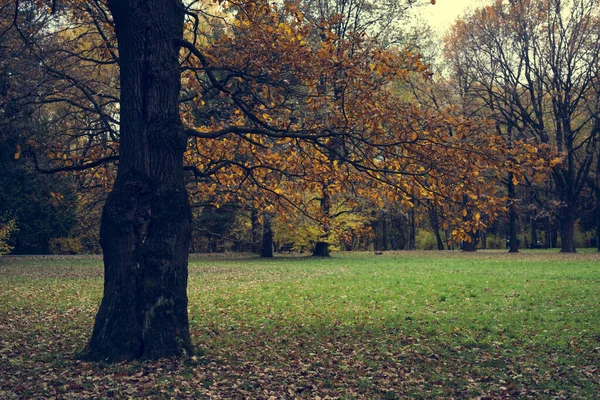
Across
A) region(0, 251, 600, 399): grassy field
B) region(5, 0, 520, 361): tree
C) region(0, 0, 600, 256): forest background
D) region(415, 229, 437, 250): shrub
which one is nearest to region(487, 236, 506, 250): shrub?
region(415, 229, 437, 250): shrub

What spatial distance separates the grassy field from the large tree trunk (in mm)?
455

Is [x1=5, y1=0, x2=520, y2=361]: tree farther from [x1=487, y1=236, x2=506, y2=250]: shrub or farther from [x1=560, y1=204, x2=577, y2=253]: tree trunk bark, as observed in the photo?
[x1=487, y1=236, x2=506, y2=250]: shrub

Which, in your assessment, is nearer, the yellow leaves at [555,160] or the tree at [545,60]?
the yellow leaves at [555,160]

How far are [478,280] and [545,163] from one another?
10284mm

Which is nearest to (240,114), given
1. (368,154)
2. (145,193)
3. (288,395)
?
(368,154)

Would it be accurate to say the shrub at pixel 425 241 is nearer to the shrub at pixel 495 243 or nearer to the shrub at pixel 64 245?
the shrub at pixel 495 243

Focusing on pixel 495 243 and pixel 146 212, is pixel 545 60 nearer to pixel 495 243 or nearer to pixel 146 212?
pixel 495 243

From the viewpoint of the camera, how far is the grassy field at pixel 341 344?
6852 millimetres

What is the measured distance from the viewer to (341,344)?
9.18m

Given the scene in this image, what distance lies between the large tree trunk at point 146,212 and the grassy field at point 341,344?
0.46m

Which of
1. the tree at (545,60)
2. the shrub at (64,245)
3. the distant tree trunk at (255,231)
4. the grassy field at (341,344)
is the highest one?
the tree at (545,60)

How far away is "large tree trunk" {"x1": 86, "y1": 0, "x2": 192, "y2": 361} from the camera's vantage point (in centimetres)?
791

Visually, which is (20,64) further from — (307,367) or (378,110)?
(307,367)

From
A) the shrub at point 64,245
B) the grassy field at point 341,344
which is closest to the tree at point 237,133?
the grassy field at point 341,344
